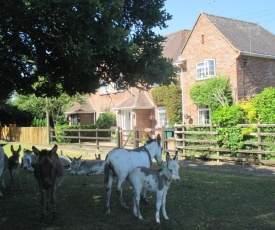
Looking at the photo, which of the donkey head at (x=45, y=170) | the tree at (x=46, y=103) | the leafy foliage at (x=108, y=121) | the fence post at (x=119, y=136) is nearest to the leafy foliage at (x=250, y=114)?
the fence post at (x=119, y=136)

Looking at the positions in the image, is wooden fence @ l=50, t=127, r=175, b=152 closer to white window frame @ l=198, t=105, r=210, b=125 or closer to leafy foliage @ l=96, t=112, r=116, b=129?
leafy foliage @ l=96, t=112, r=116, b=129

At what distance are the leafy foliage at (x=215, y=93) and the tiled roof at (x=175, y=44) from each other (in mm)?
5374

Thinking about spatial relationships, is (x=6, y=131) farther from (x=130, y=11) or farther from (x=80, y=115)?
(x=130, y=11)

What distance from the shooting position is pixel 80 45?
251 inches

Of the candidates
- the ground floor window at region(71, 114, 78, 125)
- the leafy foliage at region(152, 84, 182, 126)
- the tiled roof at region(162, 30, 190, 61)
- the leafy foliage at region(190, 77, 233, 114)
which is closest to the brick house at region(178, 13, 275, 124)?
the leafy foliage at region(190, 77, 233, 114)

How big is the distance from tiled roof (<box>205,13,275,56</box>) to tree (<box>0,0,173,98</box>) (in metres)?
19.7

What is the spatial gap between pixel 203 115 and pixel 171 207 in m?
21.3

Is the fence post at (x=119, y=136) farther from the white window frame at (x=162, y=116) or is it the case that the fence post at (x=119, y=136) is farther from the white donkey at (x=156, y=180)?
the white donkey at (x=156, y=180)

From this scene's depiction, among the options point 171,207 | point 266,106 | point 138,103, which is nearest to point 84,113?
point 138,103

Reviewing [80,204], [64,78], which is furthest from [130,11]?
[80,204]

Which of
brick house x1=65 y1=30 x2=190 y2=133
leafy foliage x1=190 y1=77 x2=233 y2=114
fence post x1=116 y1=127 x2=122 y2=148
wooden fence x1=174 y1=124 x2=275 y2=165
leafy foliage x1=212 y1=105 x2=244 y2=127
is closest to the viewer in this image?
wooden fence x1=174 y1=124 x2=275 y2=165

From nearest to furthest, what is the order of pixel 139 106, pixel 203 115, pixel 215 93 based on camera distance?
pixel 215 93 → pixel 203 115 → pixel 139 106

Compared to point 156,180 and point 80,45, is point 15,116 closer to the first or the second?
point 156,180

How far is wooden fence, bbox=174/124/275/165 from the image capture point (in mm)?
15875
